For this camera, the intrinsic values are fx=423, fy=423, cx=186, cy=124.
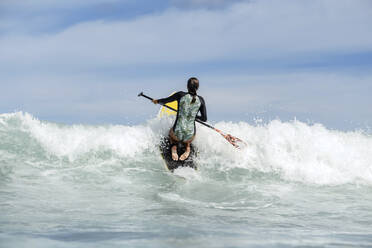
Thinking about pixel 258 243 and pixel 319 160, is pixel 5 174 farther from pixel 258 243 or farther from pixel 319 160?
pixel 319 160

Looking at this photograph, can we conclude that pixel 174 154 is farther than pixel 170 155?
No

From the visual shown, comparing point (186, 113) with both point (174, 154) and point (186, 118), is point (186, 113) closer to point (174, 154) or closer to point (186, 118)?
point (186, 118)

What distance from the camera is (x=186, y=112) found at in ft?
25.9

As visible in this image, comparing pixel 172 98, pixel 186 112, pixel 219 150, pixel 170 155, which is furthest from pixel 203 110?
pixel 219 150

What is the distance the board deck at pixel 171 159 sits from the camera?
27.6 ft

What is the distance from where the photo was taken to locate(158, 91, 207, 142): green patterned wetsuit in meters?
7.77

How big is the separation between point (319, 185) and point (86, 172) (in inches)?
188

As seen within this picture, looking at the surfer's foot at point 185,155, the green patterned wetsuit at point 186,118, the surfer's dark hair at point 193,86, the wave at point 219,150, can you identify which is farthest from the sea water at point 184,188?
the surfer's dark hair at point 193,86

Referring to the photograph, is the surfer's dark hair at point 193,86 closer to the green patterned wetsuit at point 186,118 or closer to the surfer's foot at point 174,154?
the green patterned wetsuit at point 186,118

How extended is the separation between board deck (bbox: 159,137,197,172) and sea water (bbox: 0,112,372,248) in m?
0.15

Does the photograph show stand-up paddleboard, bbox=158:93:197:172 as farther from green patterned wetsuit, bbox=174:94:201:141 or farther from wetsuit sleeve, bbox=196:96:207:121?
wetsuit sleeve, bbox=196:96:207:121

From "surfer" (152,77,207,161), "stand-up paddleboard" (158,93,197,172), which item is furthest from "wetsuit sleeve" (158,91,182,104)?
"stand-up paddleboard" (158,93,197,172)

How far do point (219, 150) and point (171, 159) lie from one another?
1.57m

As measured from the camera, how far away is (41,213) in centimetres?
545
